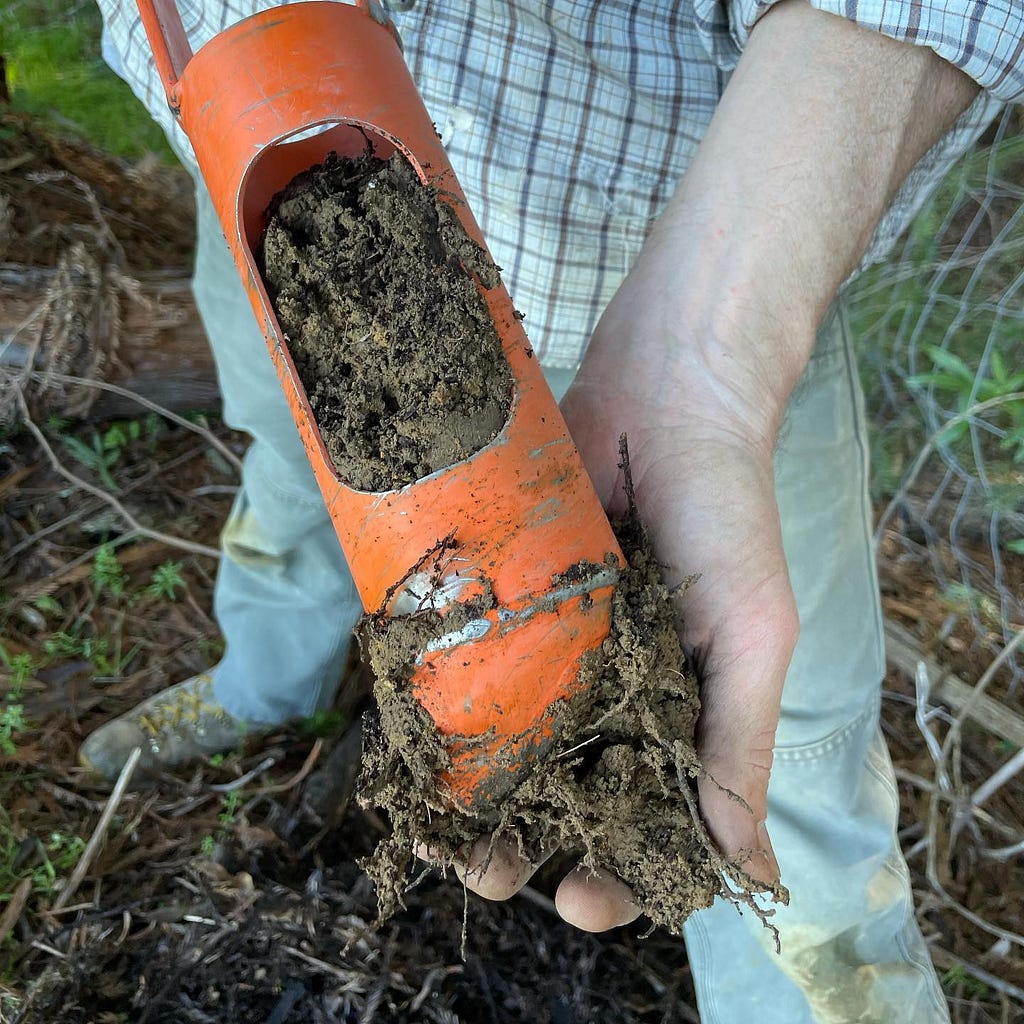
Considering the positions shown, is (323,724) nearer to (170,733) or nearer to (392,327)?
(170,733)

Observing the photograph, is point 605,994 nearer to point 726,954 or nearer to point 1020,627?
point 726,954

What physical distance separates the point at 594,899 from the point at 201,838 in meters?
1.20

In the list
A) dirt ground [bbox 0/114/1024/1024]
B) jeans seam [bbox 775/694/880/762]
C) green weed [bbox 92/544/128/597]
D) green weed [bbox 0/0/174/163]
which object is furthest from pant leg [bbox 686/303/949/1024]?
green weed [bbox 0/0/174/163]

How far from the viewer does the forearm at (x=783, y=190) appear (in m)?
1.03

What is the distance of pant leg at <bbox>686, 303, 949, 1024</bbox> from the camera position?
1.46 metres

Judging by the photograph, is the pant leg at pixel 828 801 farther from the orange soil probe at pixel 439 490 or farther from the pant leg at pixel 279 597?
the pant leg at pixel 279 597

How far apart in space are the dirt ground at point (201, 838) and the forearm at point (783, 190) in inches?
37.4

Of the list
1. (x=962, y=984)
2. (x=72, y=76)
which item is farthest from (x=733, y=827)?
(x=72, y=76)

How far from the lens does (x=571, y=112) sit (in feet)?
3.97

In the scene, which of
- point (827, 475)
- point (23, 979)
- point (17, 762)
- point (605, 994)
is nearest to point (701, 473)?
point (827, 475)

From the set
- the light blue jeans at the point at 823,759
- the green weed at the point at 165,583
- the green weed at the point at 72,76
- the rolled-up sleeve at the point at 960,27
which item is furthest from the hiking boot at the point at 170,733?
the rolled-up sleeve at the point at 960,27

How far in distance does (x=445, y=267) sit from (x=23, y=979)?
1621 millimetres

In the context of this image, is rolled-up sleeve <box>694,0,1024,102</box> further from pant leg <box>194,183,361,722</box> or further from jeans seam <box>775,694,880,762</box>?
pant leg <box>194,183,361,722</box>

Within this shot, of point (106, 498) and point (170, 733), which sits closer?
point (170, 733)
